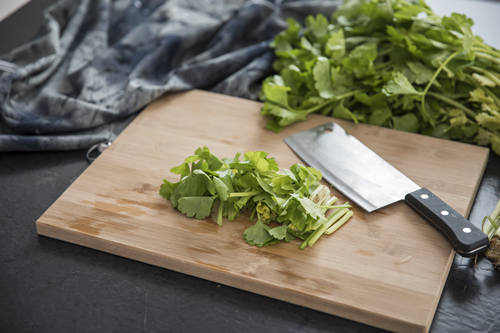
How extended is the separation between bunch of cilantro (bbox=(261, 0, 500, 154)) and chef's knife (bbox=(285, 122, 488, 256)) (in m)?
0.10

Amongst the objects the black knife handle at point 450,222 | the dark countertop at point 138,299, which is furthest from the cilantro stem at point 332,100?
the dark countertop at point 138,299

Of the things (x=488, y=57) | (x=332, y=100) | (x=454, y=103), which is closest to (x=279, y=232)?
(x=332, y=100)

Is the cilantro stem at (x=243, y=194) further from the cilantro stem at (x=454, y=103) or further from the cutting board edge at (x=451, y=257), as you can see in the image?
the cilantro stem at (x=454, y=103)

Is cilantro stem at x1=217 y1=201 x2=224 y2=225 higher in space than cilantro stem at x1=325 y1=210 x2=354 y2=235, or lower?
higher

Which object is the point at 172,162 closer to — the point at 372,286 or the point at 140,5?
the point at 372,286

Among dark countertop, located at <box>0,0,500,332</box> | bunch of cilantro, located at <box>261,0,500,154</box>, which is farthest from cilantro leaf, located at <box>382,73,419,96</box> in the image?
dark countertop, located at <box>0,0,500,332</box>

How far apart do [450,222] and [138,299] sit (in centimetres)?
70

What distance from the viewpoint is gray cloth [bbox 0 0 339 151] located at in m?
1.68

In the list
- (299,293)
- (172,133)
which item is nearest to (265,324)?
(299,293)

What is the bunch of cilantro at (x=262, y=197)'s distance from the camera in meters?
1.21

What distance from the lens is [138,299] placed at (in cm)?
118

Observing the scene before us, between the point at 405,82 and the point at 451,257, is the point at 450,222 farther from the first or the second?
the point at 405,82

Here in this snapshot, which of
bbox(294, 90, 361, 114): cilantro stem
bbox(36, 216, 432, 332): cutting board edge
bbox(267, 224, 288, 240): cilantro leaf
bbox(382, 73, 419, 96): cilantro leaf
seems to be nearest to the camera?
bbox(36, 216, 432, 332): cutting board edge

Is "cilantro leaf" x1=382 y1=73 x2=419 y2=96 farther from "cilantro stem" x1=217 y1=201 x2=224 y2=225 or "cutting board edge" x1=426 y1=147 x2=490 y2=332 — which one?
"cilantro stem" x1=217 y1=201 x2=224 y2=225
